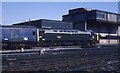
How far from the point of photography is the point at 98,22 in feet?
247

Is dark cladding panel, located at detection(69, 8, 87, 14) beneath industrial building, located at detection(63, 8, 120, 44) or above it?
above

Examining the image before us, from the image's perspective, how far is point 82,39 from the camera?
4884cm

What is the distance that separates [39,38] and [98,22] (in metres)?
38.2

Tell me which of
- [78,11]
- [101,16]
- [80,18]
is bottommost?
[80,18]

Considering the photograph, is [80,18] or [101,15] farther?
[80,18]

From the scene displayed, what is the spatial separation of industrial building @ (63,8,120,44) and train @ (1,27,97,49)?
70.1 ft

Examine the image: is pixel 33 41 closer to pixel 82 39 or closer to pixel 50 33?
pixel 50 33

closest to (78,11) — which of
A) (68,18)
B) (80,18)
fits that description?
(80,18)

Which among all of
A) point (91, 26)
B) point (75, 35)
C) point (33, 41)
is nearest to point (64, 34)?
point (75, 35)

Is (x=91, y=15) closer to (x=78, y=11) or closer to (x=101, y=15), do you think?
(x=101, y=15)

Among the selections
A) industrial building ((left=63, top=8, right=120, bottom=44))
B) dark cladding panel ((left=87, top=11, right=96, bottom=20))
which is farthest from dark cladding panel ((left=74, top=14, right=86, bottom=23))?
dark cladding panel ((left=87, top=11, right=96, bottom=20))

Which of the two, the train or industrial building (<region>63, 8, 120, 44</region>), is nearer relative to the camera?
the train

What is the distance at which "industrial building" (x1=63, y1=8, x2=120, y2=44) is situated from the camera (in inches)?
2867

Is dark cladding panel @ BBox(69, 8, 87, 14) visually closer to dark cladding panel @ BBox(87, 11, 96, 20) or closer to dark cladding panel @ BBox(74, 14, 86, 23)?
dark cladding panel @ BBox(74, 14, 86, 23)
